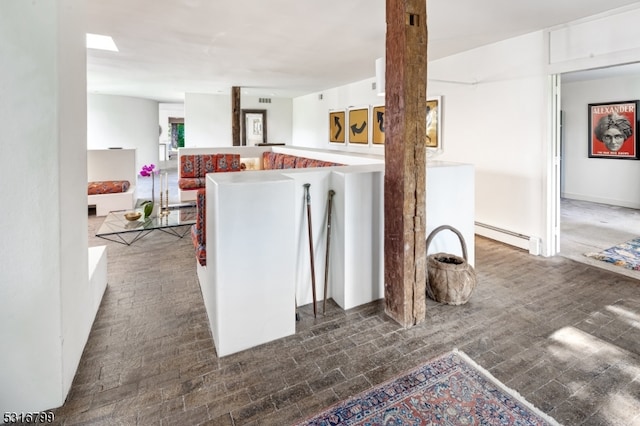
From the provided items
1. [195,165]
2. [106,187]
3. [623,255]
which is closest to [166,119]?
[195,165]

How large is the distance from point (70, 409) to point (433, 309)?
7.77ft

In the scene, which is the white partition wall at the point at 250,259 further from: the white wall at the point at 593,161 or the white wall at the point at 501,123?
the white wall at the point at 593,161

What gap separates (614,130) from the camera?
643 cm

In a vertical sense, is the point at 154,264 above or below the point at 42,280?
below

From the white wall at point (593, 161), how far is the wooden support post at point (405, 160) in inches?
245

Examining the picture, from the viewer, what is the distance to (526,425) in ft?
5.31

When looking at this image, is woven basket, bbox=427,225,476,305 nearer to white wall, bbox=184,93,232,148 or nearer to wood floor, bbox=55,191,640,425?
wood floor, bbox=55,191,640,425

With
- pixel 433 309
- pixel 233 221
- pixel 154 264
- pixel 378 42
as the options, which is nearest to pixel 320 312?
pixel 433 309

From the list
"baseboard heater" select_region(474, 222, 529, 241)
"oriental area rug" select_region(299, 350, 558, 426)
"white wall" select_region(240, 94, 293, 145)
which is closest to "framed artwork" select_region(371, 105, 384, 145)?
"baseboard heater" select_region(474, 222, 529, 241)

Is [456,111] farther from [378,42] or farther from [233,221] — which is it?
[233,221]

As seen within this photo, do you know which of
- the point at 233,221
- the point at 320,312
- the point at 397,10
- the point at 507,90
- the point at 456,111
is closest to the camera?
the point at 233,221

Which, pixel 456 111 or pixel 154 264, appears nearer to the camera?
pixel 154 264

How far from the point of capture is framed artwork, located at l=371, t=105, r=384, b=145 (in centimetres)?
682

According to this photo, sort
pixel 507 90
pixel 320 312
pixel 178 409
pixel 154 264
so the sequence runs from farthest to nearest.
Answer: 1. pixel 507 90
2. pixel 154 264
3. pixel 320 312
4. pixel 178 409
